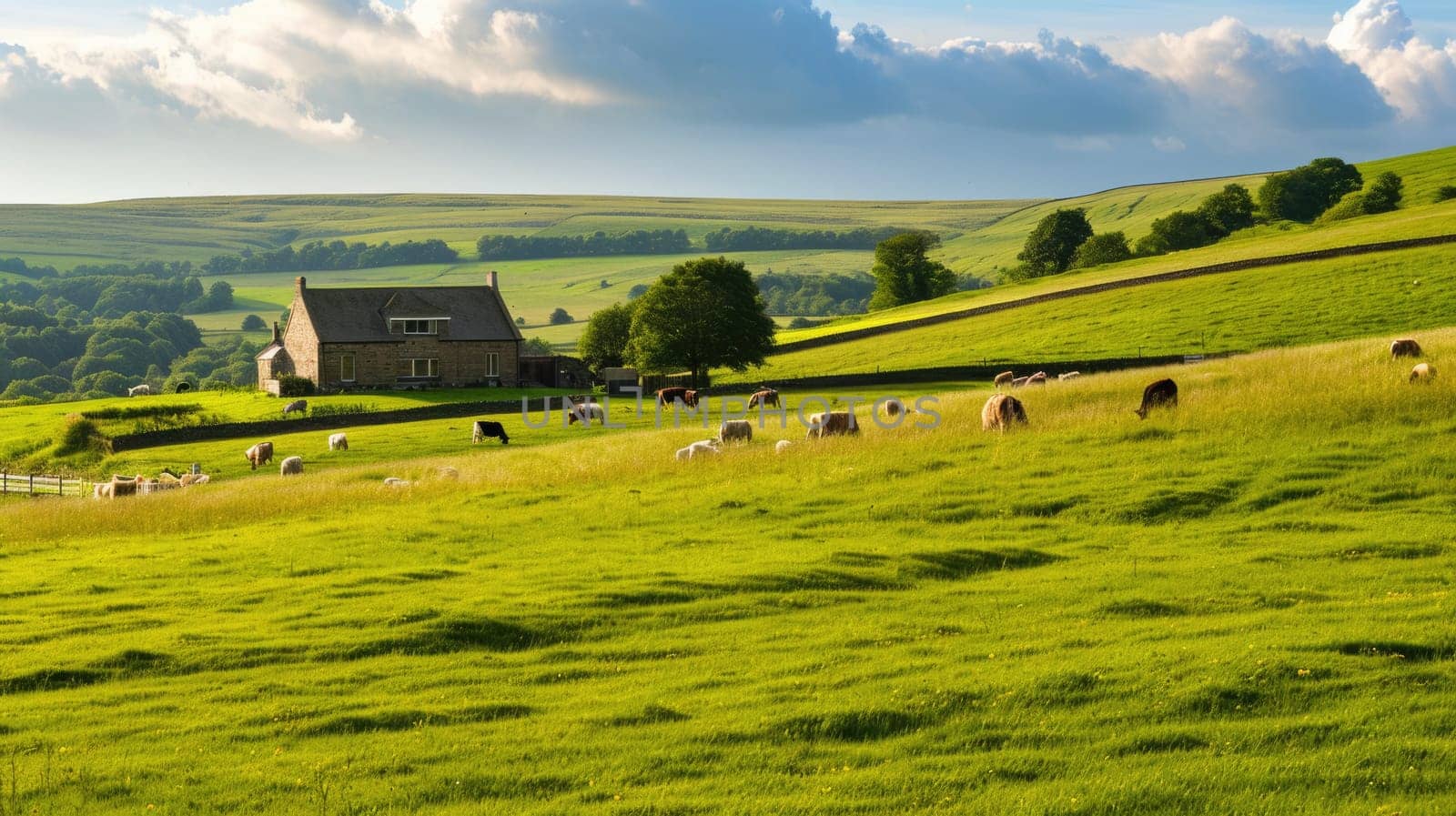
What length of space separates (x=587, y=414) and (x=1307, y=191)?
339ft

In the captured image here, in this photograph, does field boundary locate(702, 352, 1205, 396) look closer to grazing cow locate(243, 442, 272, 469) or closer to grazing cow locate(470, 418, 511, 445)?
grazing cow locate(470, 418, 511, 445)

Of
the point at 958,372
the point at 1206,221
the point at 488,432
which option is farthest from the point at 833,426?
the point at 1206,221

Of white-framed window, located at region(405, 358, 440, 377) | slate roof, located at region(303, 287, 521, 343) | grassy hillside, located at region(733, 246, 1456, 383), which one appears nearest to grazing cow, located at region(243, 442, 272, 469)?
grassy hillside, located at region(733, 246, 1456, 383)

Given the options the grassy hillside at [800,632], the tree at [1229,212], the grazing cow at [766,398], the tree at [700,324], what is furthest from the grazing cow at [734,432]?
the tree at [1229,212]

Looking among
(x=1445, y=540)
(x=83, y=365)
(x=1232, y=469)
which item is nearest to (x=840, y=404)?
(x=1232, y=469)

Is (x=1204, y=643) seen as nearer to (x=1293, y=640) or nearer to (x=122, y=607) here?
(x=1293, y=640)

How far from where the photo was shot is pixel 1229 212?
13050 cm

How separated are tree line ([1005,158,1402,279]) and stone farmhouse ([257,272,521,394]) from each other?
207ft

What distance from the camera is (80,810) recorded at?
33.4 ft

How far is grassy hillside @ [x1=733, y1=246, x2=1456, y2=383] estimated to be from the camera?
6141 centimetres

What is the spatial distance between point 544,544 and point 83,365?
502ft

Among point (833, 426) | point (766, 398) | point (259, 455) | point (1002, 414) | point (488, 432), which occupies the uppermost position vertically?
point (1002, 414)

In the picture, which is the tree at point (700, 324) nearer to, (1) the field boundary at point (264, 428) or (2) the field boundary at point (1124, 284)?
(2) the field boundary at point (1124, 284)

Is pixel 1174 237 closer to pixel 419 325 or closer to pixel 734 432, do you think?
pixel 419 325
